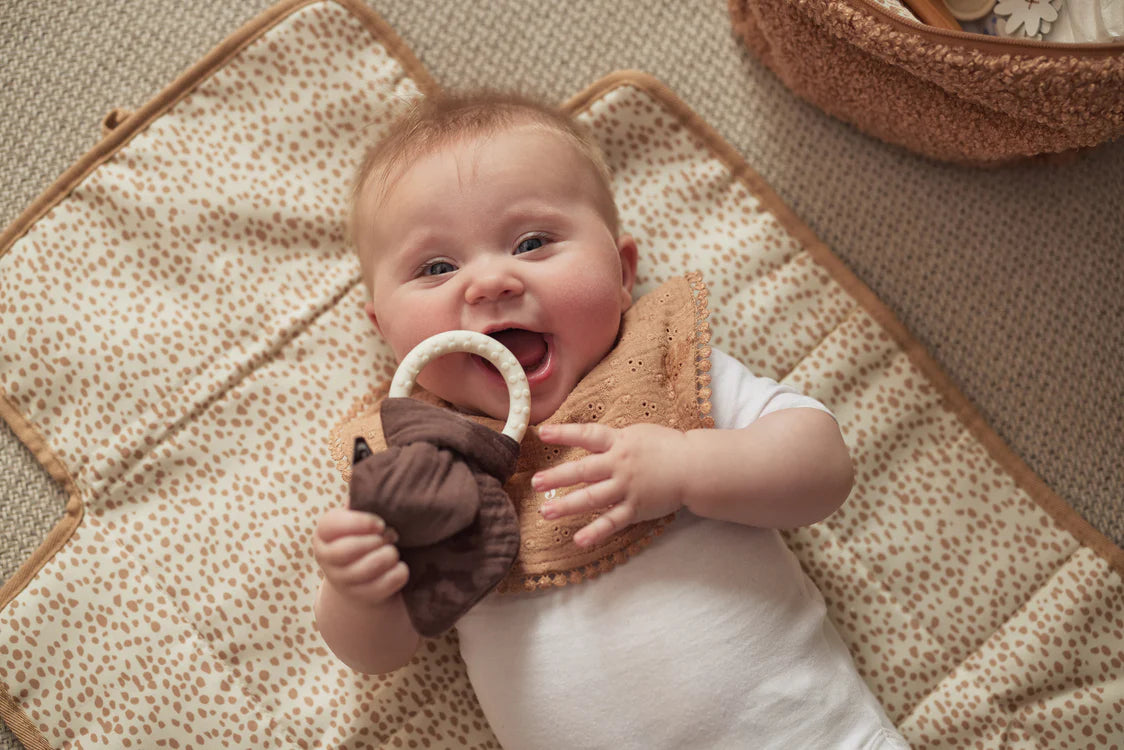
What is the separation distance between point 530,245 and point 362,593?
479mm

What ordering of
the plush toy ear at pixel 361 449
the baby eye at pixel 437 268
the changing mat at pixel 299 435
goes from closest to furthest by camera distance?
the plush toy ear at pixel 361 449 < the baby eye at pixel 437 268 < the changing mat at pixel 299 435

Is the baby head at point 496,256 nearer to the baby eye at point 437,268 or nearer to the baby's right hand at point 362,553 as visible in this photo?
the baby eye at point 437,268

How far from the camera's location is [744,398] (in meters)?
1.19

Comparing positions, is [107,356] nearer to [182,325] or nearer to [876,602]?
[182,325]

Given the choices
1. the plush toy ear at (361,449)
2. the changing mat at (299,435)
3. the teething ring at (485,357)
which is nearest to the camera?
the plush toy ear at (361,449)

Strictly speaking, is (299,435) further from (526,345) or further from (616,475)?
(616,475)

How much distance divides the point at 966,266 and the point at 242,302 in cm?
116

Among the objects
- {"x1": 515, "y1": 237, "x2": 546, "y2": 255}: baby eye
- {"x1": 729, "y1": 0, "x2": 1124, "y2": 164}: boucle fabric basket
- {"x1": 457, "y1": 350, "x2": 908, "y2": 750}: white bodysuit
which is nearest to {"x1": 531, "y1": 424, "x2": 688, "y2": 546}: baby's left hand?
{"x1": 457, "y1": 350, "x2": 908, "y2": 750}: white bodysuit

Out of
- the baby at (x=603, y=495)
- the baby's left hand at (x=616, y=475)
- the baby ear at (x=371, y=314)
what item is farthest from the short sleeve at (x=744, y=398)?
the baby ear at (x=371, y=314)

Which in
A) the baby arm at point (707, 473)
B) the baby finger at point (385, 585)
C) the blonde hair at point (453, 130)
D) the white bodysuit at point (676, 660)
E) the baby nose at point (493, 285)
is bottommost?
the white bodysuit at point (676, 660)

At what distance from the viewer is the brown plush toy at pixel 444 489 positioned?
0.94 meters

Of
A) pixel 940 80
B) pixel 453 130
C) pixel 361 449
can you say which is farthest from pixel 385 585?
pixel 940 80

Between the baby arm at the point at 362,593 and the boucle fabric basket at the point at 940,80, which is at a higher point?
the boucle fabric basket at the point at 940,80

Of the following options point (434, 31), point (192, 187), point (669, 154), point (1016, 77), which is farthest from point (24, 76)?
point (1016, 77)
